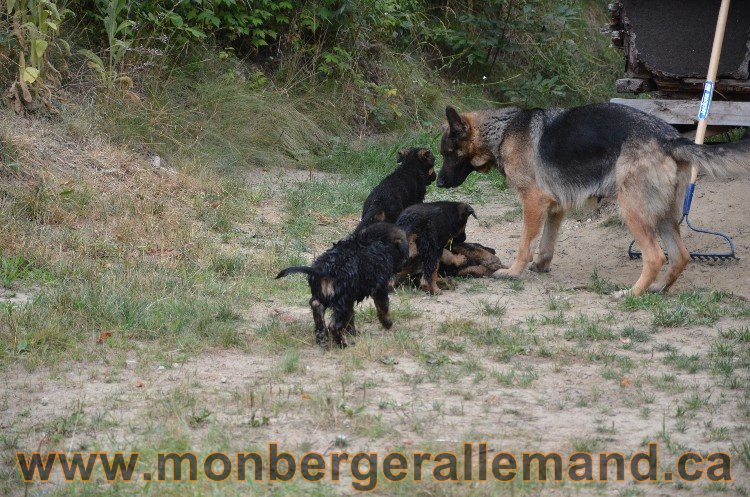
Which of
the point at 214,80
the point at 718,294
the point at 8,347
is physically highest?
the point at 214,80

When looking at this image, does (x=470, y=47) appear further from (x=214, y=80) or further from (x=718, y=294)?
(x=718, y=294)

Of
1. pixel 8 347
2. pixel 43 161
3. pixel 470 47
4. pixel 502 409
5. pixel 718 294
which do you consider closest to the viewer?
pixel 502 409

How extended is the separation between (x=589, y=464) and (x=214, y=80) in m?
9.92

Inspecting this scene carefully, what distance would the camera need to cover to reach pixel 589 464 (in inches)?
173

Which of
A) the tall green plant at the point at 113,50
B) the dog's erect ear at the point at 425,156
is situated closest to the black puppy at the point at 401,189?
the dog's erect ear at the point at 425,156

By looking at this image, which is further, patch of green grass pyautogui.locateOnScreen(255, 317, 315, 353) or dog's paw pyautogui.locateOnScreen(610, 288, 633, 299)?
dog's paw pyautogui.locateOnScreen(610, 288, 633, 299)

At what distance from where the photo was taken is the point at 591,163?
8.24 metres

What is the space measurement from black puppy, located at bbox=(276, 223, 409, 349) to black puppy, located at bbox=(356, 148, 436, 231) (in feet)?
4.93

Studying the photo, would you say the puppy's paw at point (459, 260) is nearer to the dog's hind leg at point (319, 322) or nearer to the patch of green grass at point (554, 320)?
the patch of green grass at point (554, 320)

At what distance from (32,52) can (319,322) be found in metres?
5.91

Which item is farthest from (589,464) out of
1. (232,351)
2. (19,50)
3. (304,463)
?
(19,50)

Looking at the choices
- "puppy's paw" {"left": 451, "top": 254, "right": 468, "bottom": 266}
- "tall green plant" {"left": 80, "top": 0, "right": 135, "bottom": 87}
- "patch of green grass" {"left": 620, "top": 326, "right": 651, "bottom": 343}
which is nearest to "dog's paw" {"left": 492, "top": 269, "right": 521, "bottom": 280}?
"puppy's paw" {"left": 451, "top": 254, "right": 468, "bottom": 266}

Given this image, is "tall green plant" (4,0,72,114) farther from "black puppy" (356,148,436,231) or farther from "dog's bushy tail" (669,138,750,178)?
"dog's bushy tail" (669,138,750,178)

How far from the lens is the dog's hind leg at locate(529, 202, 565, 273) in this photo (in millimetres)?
9008
